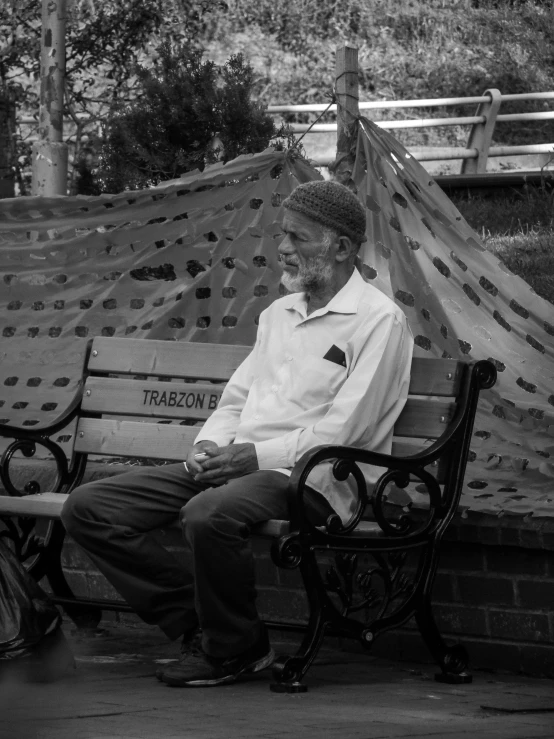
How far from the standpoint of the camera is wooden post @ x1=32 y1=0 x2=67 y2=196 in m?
9.44

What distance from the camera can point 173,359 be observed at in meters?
5.32

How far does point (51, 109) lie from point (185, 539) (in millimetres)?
5923

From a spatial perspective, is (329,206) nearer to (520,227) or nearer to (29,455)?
(29,455)

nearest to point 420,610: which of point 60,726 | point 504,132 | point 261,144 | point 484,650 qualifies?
point 484,650

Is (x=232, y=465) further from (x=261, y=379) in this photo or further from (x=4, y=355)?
(x=4, y=355)

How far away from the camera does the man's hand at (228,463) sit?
454cm

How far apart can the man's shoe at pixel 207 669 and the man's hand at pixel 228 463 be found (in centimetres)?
54

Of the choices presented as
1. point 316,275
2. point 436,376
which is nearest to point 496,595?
point 436,376

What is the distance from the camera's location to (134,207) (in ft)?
21.1

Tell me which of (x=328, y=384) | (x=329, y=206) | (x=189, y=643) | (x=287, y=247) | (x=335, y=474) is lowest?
(x=189, y=643)

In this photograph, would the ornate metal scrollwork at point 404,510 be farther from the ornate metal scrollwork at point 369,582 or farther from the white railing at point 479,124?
the white railing at point 479,124

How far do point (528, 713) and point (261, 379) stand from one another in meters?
1.46

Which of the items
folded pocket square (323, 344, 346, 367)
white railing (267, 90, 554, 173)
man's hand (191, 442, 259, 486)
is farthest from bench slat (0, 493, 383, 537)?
white railing (267, 90, 554, 173)

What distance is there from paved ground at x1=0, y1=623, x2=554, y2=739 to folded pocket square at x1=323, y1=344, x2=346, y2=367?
3.49ft
